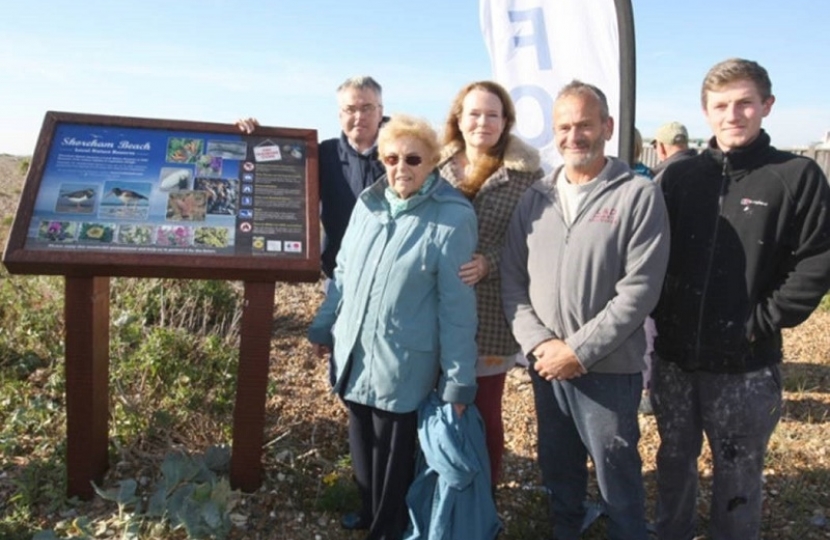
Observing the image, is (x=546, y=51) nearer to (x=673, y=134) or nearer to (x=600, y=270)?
(x=673, y=134)

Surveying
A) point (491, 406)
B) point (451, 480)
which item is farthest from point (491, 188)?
point (451, 480)

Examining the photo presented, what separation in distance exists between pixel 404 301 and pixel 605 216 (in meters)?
0.91

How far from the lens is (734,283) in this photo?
8.93 feet

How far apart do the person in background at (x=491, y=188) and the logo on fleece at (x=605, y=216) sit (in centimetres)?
52

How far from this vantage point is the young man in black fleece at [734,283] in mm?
2613

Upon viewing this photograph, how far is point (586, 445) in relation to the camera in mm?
2963

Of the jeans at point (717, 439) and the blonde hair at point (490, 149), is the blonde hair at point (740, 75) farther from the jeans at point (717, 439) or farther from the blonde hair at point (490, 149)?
the jeans at point (717, 439)

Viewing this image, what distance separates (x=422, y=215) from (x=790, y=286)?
1.48m

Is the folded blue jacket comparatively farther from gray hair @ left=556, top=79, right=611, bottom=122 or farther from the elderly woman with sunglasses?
gray hair @ left=556, top=79, right=611, bottom=122

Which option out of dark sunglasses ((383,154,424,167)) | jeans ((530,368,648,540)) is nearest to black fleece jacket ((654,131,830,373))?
jeans ((530,368,648,540))

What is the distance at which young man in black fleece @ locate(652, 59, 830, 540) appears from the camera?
2.61 metres

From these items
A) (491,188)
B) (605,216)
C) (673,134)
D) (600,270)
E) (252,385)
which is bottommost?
(252,385)

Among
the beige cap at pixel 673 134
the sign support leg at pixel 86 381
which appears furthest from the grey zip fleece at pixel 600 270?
the beige cap at pixel 673 134

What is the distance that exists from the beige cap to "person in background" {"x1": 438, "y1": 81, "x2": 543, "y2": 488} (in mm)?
3146
